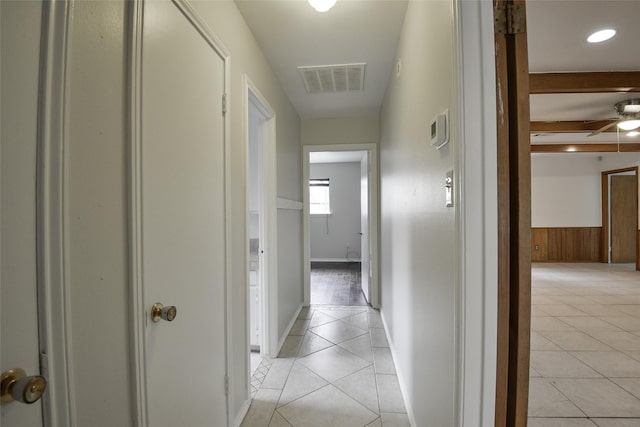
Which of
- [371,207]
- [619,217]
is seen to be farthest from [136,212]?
[619,217]

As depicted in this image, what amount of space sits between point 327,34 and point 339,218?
17.8ft

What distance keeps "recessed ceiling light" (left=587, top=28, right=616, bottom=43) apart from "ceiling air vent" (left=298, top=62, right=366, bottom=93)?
1.88 meters

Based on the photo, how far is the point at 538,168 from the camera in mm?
6781

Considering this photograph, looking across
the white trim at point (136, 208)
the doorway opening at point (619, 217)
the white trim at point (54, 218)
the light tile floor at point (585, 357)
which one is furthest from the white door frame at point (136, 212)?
the doorway opening at point (619, 217)

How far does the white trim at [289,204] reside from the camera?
2.68 m

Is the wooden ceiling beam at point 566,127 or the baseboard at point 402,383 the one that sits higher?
the wooden ceiling beam at point 566,127

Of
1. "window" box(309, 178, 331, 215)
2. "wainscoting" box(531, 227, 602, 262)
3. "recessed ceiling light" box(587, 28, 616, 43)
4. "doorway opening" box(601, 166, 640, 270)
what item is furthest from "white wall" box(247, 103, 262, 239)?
"doorway opening" box(601, 166, 640, 270)

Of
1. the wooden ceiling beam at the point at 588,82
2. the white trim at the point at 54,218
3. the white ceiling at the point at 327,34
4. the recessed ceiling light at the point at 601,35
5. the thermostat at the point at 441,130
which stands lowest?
the white trim at the point at 54,218

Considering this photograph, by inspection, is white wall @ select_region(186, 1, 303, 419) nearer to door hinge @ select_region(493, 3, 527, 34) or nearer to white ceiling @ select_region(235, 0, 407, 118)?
white ceiling @ select_region(235, 0, 407, 118)

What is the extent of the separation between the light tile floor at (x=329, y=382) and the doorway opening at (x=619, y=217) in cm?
710

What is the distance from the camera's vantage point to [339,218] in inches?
286

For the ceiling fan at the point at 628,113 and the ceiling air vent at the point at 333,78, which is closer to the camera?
the ceiling air vent at the point at 333,78

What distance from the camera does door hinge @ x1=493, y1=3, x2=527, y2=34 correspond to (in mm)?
902

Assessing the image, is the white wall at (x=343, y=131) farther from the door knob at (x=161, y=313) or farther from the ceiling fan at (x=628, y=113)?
the ceiling fan at (x=628, y=113)
